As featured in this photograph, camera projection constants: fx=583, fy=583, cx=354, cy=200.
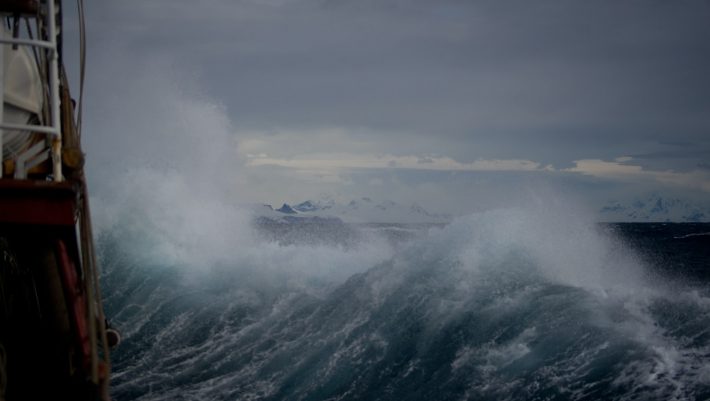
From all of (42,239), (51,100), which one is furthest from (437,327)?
(51,100)

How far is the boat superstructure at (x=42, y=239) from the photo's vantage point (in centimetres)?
374

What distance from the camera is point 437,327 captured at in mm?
10766

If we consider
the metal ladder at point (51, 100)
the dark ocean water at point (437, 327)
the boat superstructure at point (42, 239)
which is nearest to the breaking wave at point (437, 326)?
the dark ocean water at point (437, 327)

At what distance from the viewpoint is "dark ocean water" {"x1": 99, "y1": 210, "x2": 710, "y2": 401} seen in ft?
28.4

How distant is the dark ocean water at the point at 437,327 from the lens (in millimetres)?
8664

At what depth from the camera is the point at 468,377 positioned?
9023 millimetres

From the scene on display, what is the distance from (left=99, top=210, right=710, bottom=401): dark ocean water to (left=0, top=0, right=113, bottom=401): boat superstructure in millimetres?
5404

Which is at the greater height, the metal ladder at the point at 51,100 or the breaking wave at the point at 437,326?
the metal ladder at the point at 51,100

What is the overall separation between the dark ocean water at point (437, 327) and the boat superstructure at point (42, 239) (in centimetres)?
540

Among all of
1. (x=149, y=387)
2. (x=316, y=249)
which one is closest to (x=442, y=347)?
(x=149, y=387)

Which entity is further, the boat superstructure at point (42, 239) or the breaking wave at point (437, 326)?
the breaking wave at point (437, 326)

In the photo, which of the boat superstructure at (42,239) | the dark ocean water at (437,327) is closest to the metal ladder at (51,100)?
the boat superstructure at (42,239)

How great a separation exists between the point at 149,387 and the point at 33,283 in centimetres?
622

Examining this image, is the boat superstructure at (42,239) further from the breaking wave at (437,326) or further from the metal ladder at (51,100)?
the breaking wave at (437,326)
